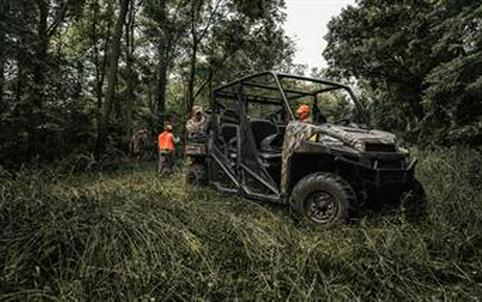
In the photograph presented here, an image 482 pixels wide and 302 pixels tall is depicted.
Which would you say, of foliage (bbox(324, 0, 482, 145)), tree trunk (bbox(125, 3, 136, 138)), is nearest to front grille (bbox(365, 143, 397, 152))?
foliage (bbox(324, 0, 482, 145))

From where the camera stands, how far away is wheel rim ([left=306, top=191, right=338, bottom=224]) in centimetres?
506

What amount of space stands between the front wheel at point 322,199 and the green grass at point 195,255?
43 centimetres

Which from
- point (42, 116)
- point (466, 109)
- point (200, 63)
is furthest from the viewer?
point (200, 63)

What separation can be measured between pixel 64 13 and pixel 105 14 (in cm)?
654

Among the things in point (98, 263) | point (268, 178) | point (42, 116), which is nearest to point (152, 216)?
point (98, 263)

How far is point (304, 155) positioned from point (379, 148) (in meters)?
0.97

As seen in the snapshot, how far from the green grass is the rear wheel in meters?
3.44

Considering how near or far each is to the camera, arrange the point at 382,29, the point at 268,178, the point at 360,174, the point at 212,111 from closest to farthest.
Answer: the point at 360,174, the point at 268,178, the point at 212,111, the point at 382,29

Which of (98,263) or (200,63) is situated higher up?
(200,63)

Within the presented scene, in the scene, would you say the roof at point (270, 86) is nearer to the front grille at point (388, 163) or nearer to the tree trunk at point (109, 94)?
the front grille at point (388, 163)

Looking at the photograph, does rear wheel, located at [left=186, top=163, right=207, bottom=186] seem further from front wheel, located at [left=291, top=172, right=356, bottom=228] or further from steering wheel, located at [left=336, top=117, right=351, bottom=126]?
front wheel, located at [left=291, top=172, right=356, bottom=228]

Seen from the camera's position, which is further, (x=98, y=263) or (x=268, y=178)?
(x=268, y=178)

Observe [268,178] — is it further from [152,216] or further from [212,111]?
[152,216]

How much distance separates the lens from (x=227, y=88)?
23.9ft
